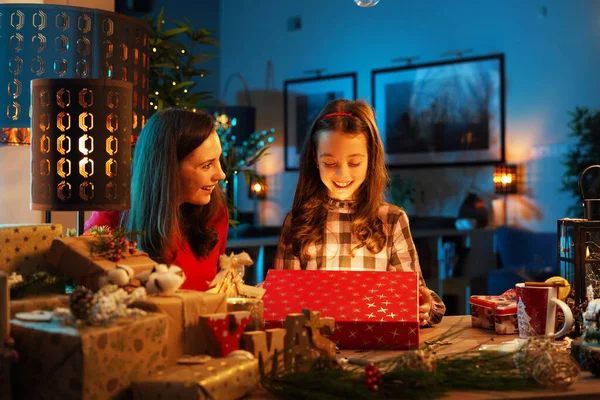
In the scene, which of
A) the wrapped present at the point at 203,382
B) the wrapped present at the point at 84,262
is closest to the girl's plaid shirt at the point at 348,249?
the wrapped present at the point at 84,262

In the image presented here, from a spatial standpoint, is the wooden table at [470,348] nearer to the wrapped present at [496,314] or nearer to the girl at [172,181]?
the wrapped present at [496,314]

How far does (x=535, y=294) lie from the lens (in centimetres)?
153

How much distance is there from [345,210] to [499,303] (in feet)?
1.72

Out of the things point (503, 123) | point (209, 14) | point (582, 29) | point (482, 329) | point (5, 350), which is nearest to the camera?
point (5, 350)

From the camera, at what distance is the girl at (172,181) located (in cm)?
181

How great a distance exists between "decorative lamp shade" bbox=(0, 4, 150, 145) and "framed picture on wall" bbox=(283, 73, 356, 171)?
7436mm

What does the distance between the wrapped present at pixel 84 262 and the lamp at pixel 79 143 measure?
1.14 ft

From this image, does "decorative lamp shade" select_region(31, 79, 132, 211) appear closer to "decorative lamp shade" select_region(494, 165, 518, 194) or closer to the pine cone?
the pine cone

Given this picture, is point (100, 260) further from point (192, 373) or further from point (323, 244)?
point (323, 244)

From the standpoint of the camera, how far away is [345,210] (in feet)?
6.70

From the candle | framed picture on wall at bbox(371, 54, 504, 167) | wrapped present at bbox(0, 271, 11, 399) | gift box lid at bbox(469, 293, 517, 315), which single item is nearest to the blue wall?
framed picture on wall at bbox(371, 54, 504, 167)

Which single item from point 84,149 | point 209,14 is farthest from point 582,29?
point 84,149

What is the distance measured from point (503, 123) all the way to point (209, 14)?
435cm

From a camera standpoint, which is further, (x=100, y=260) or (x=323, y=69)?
(x=323, y=69)
